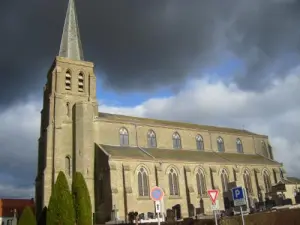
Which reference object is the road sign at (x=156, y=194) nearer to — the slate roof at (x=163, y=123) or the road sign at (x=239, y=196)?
the road sign at (x=239, y=196)

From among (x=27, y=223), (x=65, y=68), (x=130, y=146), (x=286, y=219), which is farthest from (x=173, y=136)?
(x=286, y=219)

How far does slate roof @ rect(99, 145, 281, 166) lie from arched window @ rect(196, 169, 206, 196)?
154 centimetres

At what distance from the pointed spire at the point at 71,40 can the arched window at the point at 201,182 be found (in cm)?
2192

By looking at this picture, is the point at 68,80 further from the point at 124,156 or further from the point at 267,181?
the point at 267,181

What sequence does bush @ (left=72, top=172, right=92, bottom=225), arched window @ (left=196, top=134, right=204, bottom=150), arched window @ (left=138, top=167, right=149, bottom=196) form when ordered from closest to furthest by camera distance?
1. bush @ (left=72, top=172, right=92, bottom=225)
2. arched window @ (left=138, top=167, right=149, bottom=196)
3. arched window @ (left=196, top=134, right=204, bottom=150)

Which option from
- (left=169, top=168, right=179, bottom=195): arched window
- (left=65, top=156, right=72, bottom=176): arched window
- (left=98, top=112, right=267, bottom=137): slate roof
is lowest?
(left=169, top=168, right=179, bottom=195): arched window

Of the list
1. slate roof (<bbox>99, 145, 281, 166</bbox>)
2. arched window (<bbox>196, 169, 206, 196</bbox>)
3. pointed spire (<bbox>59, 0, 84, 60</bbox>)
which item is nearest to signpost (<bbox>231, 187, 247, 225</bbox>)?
slate roof (<bbox>99, 145, 281, 166</bbox>)

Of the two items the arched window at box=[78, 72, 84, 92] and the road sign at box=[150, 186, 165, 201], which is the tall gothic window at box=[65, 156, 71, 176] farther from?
the road sign at box=[150, 186, 165, 201]

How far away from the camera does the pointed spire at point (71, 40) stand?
45219 mm

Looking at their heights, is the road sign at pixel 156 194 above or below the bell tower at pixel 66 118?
below

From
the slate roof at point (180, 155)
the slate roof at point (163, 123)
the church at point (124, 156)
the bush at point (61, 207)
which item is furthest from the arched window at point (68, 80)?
Result: the bush at point (61, 207)

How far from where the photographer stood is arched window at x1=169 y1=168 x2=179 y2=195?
37.6 meters

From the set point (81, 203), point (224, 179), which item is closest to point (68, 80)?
point (81, 203)

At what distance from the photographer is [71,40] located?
1825 inches
